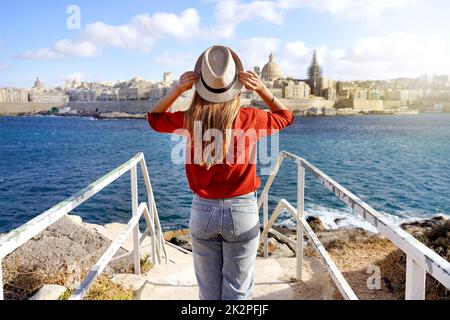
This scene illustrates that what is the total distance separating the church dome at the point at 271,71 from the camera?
134375 mm

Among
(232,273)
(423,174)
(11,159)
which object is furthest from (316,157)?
(232,273)

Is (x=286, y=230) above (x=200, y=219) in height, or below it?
below

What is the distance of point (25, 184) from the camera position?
27.6m

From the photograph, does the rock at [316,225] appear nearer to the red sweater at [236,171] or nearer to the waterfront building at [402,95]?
the red sweater at [236,171]

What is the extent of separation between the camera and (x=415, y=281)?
53.1 inches

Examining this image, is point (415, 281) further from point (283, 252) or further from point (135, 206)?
point (283, 252)

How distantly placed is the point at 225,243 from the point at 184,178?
25045 mm

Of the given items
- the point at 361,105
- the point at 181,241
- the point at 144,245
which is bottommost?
the point at 181,241

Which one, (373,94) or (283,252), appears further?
(373,94)

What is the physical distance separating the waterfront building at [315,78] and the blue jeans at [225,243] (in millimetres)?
132720

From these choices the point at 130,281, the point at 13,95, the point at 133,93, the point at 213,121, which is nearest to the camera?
the point at 213,121

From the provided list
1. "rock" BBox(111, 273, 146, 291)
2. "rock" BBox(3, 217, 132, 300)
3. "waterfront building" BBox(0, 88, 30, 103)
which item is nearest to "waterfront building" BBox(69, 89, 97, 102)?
"waterfront building" BBox(0, 88, 30, 103)

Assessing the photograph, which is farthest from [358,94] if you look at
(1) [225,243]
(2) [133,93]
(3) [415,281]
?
(3) [415,281]
